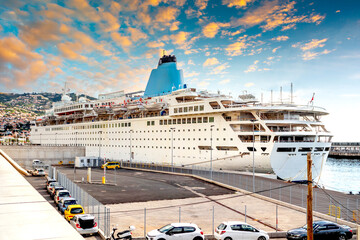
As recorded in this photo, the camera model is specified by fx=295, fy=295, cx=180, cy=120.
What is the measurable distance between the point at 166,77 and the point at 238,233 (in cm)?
4430

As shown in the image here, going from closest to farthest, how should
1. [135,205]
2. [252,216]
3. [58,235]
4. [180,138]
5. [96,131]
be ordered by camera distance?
1. [58,235]
2. [252,216]
3. [135,205]
4. [180,138]
5. [96,131]

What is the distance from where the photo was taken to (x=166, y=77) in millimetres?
54938

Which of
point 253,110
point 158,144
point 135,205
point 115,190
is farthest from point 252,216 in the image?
point 158,144

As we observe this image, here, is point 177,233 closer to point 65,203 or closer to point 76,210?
point 76,210

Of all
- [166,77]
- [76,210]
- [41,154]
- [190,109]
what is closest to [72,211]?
[76,210]

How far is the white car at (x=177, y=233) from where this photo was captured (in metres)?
12.2

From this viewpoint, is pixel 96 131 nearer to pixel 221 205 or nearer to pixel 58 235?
pixel 221 205

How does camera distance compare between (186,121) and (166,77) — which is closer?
(186,121)

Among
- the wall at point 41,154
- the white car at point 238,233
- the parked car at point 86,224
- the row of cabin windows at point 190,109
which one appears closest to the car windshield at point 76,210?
the parked car at point 86,224

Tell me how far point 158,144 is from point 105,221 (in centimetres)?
3205

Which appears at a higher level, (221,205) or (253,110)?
(253,110)

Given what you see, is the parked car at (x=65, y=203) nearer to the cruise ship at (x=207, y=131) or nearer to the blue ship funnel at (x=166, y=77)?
the cruise ship at (x=207, y=131)

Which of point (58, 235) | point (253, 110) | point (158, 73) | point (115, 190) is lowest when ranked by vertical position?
point (115, 190)

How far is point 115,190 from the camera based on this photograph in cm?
2561
